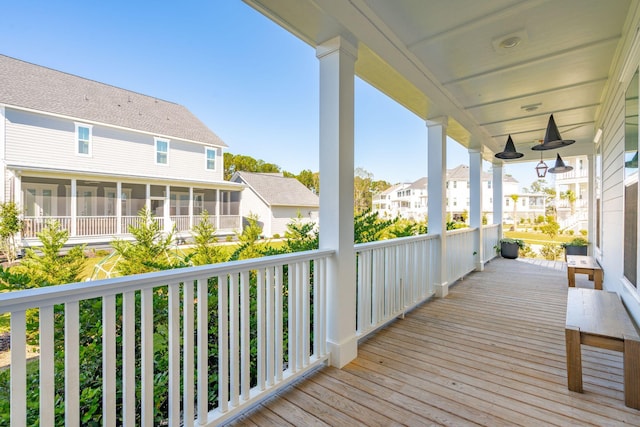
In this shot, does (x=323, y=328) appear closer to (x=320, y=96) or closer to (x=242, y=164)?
(x=320, y=96)

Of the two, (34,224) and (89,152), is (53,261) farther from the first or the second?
(89,152)

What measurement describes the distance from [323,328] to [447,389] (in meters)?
0.97

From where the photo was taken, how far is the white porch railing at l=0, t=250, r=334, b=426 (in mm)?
1097

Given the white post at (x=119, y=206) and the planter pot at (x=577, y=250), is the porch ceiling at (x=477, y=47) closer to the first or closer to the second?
the white post at (x=119, y=206)

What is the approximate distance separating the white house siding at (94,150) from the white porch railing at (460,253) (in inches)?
170

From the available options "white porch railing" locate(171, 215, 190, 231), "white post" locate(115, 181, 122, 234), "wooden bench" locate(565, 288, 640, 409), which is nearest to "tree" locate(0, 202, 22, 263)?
"white post" locate(115, 181, 122, 234)

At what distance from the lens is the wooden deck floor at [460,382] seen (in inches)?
70.2

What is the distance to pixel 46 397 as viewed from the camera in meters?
1.09

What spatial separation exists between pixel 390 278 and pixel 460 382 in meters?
1.24

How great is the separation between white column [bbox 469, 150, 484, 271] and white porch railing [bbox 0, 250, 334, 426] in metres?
4.77

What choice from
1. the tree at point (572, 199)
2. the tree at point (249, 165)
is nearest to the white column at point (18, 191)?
the tree at point (249, 165)

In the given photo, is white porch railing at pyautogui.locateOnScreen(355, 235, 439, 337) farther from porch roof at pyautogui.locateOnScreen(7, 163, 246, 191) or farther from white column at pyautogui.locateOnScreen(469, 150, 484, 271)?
porch roof at pyautogui.locateOnScreen(7, 163, 246, 191)

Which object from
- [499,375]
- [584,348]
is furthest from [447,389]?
[584,348]

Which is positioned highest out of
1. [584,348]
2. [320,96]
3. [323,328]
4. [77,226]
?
[320,96]
